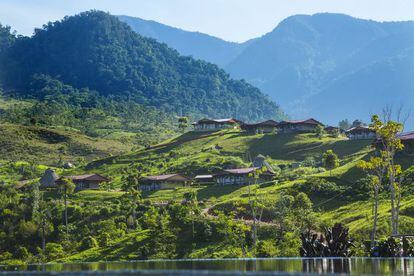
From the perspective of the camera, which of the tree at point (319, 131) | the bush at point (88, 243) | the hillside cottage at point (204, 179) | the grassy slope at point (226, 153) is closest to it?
the bush at point (88, 243)

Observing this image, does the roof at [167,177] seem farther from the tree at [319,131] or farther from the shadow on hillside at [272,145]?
the tree at [319,131]

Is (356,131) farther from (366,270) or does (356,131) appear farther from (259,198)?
(366,270)

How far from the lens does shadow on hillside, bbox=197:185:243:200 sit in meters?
130

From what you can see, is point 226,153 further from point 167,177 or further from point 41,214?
point 41,214

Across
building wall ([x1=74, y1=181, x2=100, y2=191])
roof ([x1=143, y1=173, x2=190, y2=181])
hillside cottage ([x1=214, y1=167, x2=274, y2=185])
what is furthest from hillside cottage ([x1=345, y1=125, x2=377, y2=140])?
building wall ([x1=74, y1=181, x2=100, y2=191])

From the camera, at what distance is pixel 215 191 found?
5290 inches

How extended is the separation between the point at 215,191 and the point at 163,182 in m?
16.2

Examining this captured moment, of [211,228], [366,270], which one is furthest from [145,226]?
[366,270]

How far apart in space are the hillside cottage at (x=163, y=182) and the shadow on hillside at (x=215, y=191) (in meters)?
8.93

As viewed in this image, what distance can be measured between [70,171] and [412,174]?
302 feet

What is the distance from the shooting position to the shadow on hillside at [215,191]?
130 m

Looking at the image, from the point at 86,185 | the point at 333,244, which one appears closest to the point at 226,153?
the point at 86,185

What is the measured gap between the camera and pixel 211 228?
95.3 meters

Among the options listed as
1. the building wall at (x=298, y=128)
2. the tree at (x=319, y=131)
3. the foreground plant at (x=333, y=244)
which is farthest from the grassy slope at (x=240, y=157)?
the foreground plant at (x=333, y=244)
